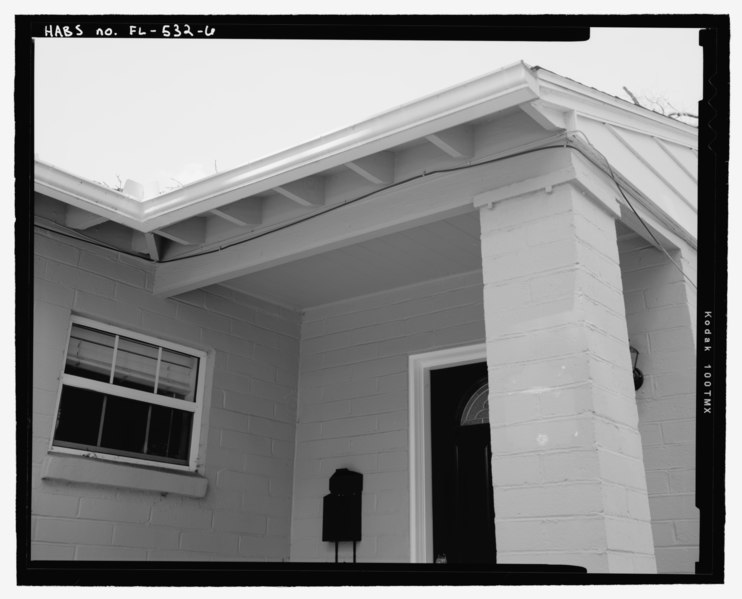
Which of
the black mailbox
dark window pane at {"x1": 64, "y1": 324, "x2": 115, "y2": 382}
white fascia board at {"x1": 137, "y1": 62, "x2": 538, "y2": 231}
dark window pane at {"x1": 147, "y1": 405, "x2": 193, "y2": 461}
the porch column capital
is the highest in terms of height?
white fascia board at {"x1": 137, "y1": 62, "x2": 538, "y2": 231}

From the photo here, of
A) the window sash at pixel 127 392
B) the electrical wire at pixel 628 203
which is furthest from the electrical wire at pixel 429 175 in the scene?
the window sash at pixel 127 392

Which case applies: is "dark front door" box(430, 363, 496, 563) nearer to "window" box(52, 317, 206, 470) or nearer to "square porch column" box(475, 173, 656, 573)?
"window" box(52, 317, 206, 470)

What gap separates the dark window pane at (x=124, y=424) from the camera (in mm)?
4234

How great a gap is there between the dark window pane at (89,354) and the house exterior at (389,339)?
0.01 m

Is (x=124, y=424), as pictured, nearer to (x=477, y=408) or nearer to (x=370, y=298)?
(x=370, y=298)

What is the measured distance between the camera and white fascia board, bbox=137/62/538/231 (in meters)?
2.89

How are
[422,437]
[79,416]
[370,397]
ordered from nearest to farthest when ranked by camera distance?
[79,416], [422,437], [370,397]

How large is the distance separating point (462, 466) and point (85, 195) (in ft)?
8.00

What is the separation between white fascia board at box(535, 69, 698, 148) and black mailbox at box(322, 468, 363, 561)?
2448 millimetres

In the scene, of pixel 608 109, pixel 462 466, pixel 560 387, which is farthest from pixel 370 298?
pixel 560 387

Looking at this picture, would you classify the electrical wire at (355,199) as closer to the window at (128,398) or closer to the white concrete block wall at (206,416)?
the white concrete block wall at (206,416)

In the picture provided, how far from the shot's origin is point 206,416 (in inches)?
183

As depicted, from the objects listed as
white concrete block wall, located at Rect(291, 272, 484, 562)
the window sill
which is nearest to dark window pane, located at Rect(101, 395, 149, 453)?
the window sill

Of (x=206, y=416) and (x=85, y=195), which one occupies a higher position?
(x=85, y=195)
